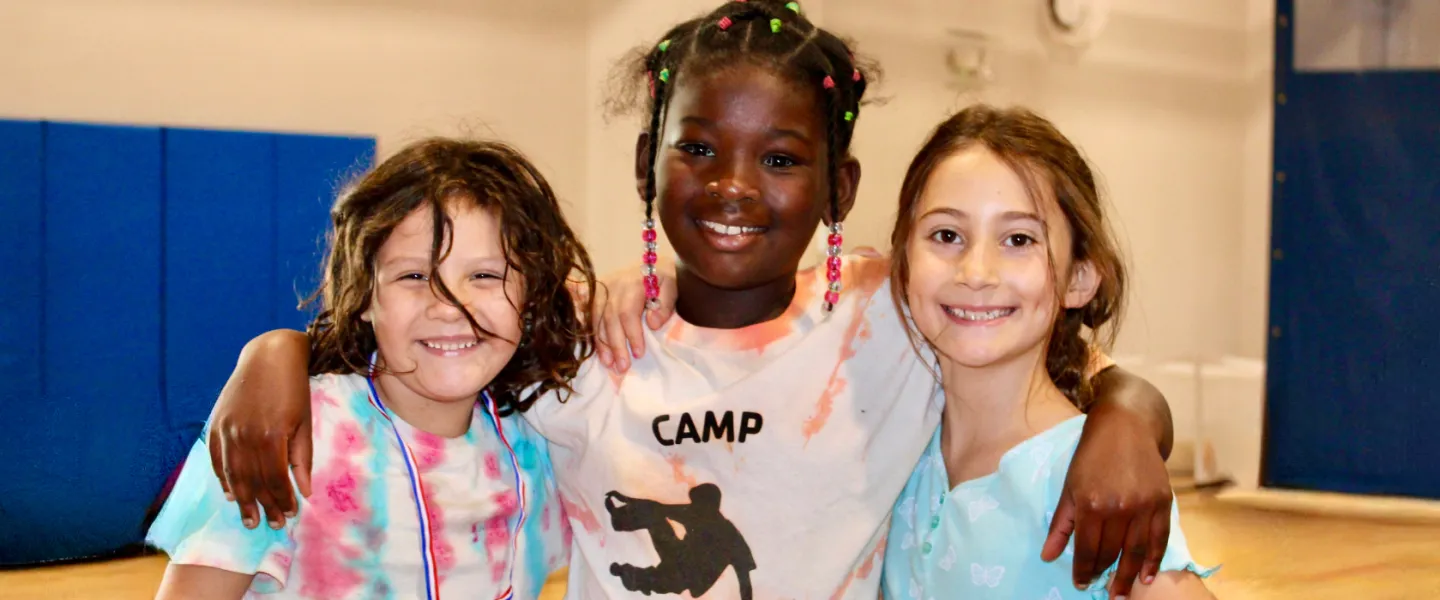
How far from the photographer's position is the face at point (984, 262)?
129cm

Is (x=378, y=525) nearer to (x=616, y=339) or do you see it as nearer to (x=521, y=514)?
(x=521, y=514)

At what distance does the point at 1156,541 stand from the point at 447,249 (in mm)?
792

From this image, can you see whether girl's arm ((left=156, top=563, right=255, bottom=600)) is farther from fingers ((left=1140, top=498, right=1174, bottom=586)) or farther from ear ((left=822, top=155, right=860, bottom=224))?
fingers ((left=1140, top=498, right=1174, bottom=586))

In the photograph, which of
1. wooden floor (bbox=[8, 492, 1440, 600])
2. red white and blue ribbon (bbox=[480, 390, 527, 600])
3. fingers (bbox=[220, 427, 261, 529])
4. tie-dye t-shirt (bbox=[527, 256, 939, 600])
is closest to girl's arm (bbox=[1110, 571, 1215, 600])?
tie-dye t-shirt (bbox=[527, 256, 939, 600])

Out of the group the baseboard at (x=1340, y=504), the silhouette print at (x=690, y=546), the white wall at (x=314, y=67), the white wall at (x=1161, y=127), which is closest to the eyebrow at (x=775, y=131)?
the silhouette print at (x=690, y=546)

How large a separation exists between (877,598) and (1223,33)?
441 centimetres

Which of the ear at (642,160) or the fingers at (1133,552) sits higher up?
the ear at (642,160)

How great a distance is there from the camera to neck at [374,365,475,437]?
1.34m

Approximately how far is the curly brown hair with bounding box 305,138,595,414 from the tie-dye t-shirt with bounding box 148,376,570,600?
67 millimetres

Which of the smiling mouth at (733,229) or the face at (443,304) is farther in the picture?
the smiling mouth at (733,229)

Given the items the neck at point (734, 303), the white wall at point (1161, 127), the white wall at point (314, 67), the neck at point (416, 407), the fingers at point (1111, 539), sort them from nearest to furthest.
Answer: the fingers at point (1111, 539), the neck at point (416, 407), the neck at point (734, 303), the white wall at point (314, 67), the white wall at point (1161, 127)

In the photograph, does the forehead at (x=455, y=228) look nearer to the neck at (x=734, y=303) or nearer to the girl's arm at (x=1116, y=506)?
the neck at (x=734, y=303)

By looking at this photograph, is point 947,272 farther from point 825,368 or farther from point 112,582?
point 112,582

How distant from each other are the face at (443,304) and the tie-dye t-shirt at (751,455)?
150 millimetres
